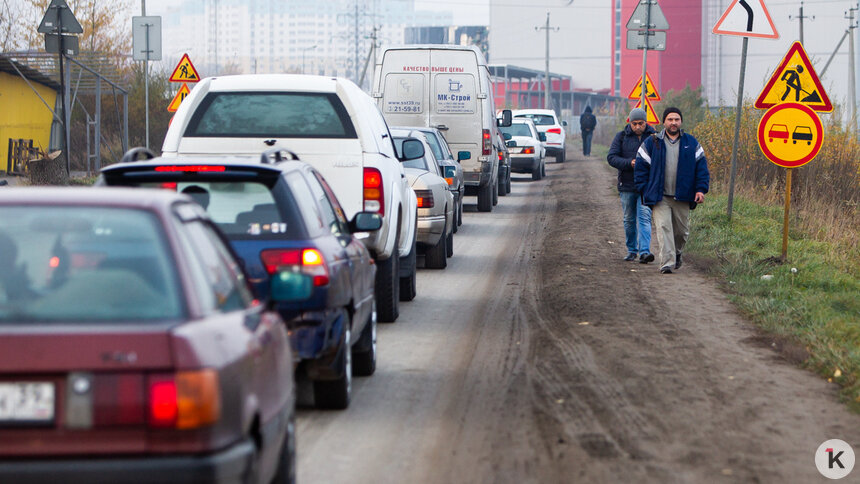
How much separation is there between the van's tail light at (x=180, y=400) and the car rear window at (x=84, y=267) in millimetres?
236

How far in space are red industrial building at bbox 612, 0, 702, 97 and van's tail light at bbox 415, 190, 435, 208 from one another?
86.8 meters

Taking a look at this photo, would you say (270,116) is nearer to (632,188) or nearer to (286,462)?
(286,462)

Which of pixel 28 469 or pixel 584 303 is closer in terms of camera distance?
pixel 28 469

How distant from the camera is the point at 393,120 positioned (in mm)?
23375

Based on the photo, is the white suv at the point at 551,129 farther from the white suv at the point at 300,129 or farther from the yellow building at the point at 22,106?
the white suv at the point at 300,129

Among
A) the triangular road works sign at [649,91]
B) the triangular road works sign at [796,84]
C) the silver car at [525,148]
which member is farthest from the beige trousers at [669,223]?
the silver car at [525,148]

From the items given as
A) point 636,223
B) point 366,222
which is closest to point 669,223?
point 636,223

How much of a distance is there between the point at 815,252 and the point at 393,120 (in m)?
10.3

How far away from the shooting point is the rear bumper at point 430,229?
558 inches

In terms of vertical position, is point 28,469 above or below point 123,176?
below

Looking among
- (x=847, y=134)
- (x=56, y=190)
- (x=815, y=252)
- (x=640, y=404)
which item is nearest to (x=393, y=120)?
(x=847, y=134)

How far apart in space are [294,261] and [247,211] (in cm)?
37

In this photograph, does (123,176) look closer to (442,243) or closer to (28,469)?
(28,469)

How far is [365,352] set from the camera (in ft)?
26.6
